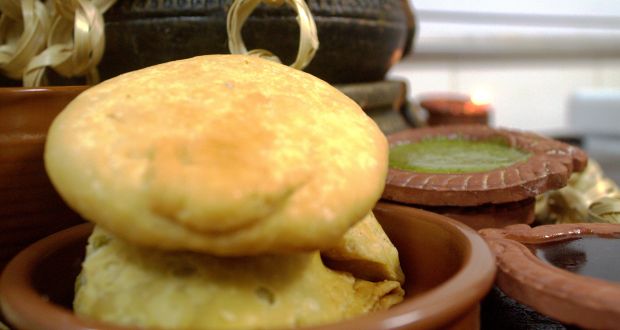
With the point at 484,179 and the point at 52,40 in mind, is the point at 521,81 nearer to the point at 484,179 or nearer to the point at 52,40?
the point at 484,179

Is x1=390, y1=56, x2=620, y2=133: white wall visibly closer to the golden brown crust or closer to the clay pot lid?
the clay pot lid

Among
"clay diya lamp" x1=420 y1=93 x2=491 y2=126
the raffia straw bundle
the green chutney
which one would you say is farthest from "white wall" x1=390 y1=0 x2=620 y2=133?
the raffia straw bundle

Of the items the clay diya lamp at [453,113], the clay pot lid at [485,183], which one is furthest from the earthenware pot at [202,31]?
the clay diya lamp at [453,113]

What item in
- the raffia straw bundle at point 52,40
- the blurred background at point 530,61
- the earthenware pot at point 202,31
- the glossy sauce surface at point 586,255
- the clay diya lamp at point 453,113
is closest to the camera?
the glossy sauce surface at point 586,255

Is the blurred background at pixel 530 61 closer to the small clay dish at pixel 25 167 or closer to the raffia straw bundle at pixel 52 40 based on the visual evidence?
the raffia straw bundle at pixel 52 40

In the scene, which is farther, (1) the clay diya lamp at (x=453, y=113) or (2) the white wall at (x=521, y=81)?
(2) the white wall at (x=521, y=81)

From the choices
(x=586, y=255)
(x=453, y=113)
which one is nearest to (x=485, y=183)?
(x=586, y=255)
